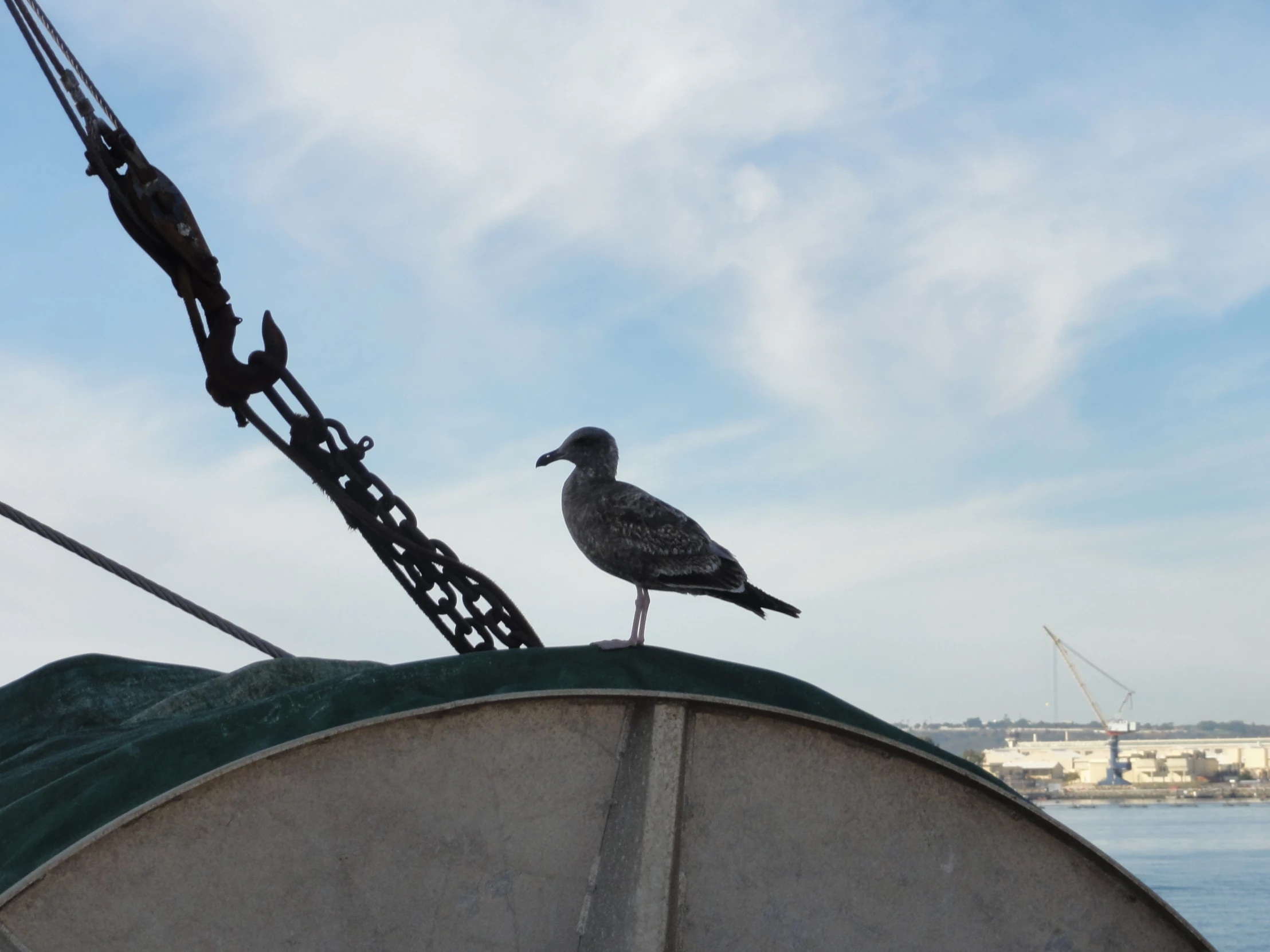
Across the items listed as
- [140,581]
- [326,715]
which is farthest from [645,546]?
[140,581]

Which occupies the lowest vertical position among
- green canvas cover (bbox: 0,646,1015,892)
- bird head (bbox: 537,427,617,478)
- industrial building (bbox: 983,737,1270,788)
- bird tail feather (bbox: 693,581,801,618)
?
green canvas cover (bbox: 0,646,1015,892)

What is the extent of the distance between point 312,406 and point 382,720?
8.36ft

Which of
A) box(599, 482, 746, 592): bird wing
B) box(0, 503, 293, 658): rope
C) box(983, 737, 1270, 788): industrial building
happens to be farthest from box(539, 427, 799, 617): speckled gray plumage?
box(983, 737, 1270, 788): industrial building

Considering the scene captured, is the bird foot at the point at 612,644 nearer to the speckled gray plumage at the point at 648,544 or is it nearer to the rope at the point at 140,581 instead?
the speckled gray plumage at the point at 648,544

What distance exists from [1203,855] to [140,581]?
97.1 m

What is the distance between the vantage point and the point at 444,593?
6.68 m

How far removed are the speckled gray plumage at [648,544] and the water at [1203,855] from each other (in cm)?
1129

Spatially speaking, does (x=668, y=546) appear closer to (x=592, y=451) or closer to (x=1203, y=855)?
(x=592, y=451)

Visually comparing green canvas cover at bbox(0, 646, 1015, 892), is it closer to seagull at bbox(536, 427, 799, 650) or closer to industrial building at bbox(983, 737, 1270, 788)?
seagull at bbox(536, 427, 799, 650)

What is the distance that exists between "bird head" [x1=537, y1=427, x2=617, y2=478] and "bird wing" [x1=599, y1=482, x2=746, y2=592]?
21 centimetres

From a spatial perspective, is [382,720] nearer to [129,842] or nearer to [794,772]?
[129,842]

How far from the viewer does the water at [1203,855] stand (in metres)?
56.8

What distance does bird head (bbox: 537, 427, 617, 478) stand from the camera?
550cm

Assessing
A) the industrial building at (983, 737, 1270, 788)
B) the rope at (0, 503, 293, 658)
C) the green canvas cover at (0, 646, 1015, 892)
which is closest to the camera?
the green canvas cover at (0, 646, 1015, 892)
